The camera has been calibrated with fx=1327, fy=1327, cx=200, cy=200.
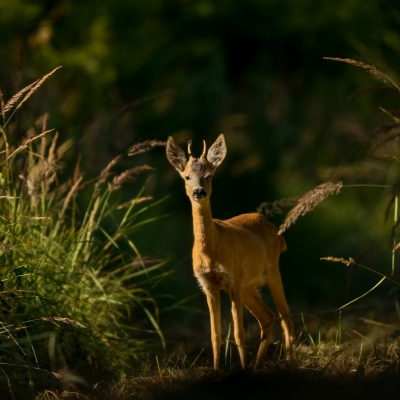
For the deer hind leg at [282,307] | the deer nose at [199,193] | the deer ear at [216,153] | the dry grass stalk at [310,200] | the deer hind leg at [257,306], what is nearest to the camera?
the dry grass stalk at [310,200]

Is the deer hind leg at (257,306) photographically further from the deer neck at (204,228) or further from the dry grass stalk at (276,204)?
the deer neck at (204,228)

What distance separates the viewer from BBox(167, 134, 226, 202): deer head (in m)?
7.89

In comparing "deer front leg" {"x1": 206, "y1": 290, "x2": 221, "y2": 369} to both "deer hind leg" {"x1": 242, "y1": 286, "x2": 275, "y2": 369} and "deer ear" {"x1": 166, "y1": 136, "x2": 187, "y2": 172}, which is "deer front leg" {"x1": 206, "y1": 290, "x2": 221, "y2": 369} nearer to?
"deer hind leg" {"x1": 242, "y1": 286, "x2": 275, "y2": 369}

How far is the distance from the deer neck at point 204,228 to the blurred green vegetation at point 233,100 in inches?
34.1

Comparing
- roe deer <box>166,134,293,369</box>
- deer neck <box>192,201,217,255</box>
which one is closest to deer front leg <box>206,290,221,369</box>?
roe deer <box>166,134,293,369</box>

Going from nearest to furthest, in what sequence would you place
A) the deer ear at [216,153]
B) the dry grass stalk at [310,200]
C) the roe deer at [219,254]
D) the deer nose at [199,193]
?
1. the dry grass stalk at [310,200]
2. the deer nose at [199,193]
3. the roe deer at [219,254]
4. the deer ear at [216,153]

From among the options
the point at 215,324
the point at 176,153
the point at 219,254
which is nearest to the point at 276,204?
the point at 219,254

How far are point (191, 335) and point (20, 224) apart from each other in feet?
9.08

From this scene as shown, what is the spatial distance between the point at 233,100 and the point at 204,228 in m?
12.5

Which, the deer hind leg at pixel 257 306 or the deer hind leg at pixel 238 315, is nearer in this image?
the deer hind leg at pixel 238 315

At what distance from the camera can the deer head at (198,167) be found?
7.89m

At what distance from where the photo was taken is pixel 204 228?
26.2ft

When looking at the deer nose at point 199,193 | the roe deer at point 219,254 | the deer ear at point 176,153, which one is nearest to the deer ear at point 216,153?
the roe deer at point 219,254

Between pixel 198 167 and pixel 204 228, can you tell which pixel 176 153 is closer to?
pixel 198 167
